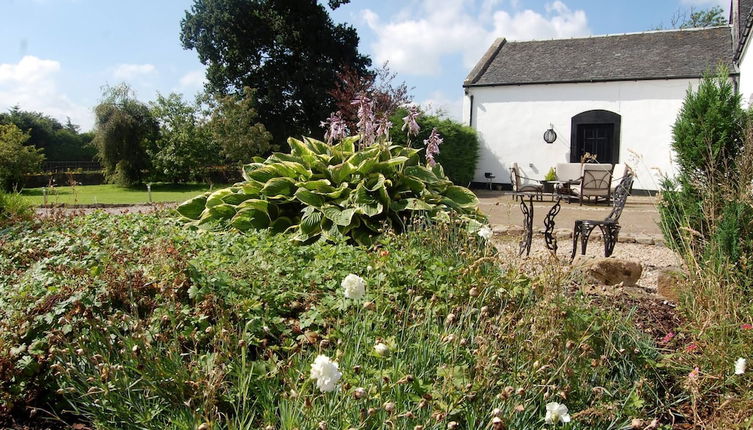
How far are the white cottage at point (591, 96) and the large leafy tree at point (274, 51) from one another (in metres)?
7.68

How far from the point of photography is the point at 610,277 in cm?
442

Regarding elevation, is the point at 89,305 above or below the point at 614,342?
above

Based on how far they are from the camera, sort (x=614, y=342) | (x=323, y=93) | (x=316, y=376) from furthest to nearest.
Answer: (x=323, y=93)
(x=614, y=342)
(x=316, y=376)

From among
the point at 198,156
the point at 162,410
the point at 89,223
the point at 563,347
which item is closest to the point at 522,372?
the point at 563,347

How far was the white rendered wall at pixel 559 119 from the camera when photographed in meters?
16.4

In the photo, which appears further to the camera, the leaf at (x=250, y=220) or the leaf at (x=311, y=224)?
the leaf at (x=250, y=220)

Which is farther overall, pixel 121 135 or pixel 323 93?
pixel 323 93

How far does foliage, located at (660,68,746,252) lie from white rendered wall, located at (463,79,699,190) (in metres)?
11.7

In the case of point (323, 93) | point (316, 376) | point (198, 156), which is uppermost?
point (323, 93)

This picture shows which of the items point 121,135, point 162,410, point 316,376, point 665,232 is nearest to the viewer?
point 316,376

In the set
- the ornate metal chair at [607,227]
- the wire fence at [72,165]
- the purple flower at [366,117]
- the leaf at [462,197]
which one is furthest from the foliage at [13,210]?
the wire fence at [72,165]

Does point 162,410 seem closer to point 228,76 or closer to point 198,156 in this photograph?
point 198,156

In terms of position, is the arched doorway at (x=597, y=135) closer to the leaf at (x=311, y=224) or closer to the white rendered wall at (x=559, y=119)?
the white rendered wall at (x=559, y=119)

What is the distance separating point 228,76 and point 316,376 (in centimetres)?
2436
